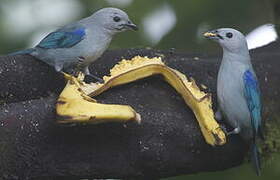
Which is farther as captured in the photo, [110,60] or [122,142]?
[110,60]

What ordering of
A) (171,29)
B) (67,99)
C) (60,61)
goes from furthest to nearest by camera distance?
(171,29) < (60,61) < (67,99)

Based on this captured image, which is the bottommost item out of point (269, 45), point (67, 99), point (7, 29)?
point (7, 29)

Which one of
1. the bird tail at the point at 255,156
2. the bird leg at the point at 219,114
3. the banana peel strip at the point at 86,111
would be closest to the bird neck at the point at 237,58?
the bird leg at the point at 219,114

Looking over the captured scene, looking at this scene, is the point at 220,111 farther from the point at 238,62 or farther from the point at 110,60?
the point at 110,60

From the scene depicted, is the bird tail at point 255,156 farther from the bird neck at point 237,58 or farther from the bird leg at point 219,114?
the bird neck at point 237,58

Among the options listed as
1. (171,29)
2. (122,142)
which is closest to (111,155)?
(122,142)

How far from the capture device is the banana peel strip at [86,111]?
280cm

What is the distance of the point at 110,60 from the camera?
351cm

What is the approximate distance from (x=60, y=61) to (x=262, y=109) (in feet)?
2.99

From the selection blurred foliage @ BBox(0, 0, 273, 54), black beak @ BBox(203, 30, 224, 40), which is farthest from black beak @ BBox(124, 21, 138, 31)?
blurred foliage @ BBox(0, 0, 273, 54)

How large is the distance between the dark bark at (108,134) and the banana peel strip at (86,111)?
0.19 ft

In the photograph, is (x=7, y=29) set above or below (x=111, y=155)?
below

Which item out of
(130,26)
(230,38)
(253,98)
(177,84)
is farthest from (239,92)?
(130,26)

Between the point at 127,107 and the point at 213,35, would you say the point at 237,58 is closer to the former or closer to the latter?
the point at 213,35
